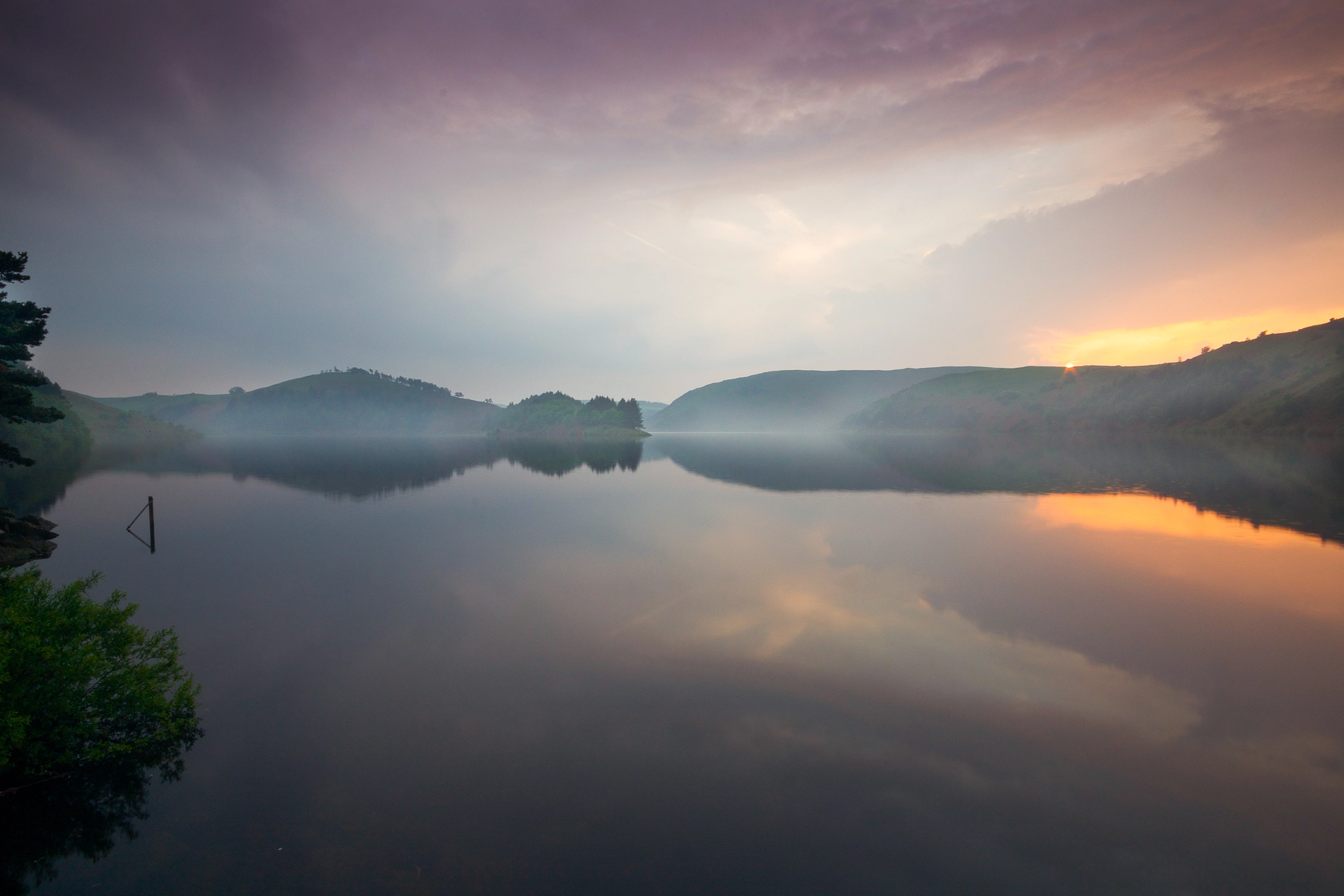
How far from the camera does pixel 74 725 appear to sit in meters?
10.1

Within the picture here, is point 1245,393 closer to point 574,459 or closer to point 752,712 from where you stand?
point 574,459

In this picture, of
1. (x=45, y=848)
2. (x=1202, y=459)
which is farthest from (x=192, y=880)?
(x=1202, y=459)

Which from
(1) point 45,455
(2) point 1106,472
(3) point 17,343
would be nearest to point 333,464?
(1) point 45,455

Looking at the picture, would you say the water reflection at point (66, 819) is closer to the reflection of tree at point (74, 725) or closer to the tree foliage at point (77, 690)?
the reflection of tree at point (74, 725)

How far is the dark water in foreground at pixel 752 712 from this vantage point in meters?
7.84

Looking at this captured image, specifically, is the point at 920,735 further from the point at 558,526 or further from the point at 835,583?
the point at 558,526

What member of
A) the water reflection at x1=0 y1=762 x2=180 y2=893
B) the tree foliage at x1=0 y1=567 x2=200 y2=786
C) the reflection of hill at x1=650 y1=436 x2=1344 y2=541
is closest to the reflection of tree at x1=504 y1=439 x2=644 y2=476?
the reflection of hill at x1=650 y1=436 x2=1344 y2=541

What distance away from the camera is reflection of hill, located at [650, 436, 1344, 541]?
3888 cm

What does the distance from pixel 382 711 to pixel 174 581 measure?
58.9 ft

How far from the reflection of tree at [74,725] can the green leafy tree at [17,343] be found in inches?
777

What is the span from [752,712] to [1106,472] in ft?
224

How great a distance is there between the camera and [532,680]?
44.3 feet

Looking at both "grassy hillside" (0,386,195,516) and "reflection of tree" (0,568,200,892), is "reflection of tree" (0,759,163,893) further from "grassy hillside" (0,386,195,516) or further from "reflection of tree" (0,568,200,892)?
"grassy hillside" (0,386,195,516)

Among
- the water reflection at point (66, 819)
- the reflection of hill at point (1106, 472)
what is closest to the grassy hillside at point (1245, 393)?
the reflection of hill at point (1106, 472)
